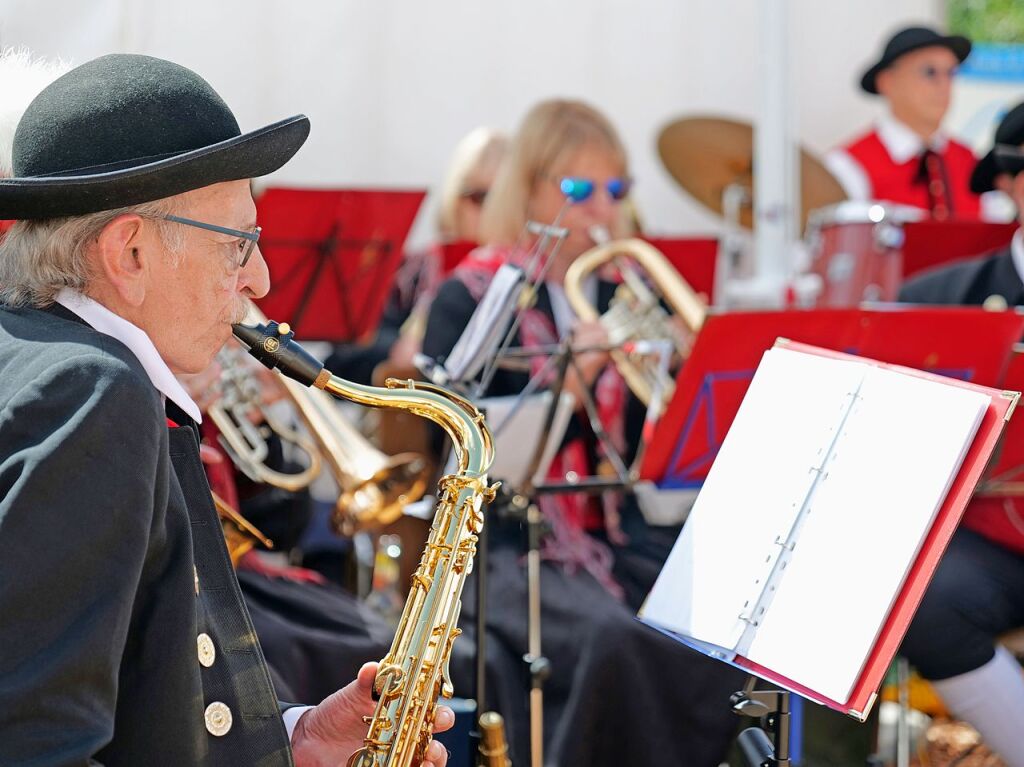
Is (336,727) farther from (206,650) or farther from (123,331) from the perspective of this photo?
(123,331)

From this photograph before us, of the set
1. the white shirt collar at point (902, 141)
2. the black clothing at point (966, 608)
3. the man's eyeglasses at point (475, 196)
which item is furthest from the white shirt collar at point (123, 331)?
the white shirt collar at point (902, 141)

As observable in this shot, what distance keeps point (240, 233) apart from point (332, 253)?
Answer: 2236 mm

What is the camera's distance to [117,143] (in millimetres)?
1396

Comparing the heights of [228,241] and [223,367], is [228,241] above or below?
above

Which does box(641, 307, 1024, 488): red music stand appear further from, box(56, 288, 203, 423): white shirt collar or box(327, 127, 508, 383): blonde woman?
box(327, 127, 508, 383): blonde woman

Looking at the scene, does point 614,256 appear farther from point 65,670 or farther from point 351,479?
point 65,670

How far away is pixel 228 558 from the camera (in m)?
1.53

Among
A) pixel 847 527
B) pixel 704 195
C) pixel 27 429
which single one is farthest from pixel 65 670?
pixel 704 195

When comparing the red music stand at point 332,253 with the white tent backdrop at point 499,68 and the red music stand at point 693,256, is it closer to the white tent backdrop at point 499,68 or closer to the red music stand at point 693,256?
the white tent backdrop at point 499,68

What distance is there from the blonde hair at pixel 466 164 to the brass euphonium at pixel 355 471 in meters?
1.76

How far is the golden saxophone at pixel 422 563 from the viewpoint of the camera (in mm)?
1680

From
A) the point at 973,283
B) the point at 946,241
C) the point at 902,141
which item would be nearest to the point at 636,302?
the point at 973,283

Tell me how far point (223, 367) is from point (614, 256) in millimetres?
1159

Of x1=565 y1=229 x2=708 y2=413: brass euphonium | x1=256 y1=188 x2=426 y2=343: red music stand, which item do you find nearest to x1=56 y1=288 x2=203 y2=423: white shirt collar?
x1=565 y1=229 x2=708 y2=413: brass euphonium
